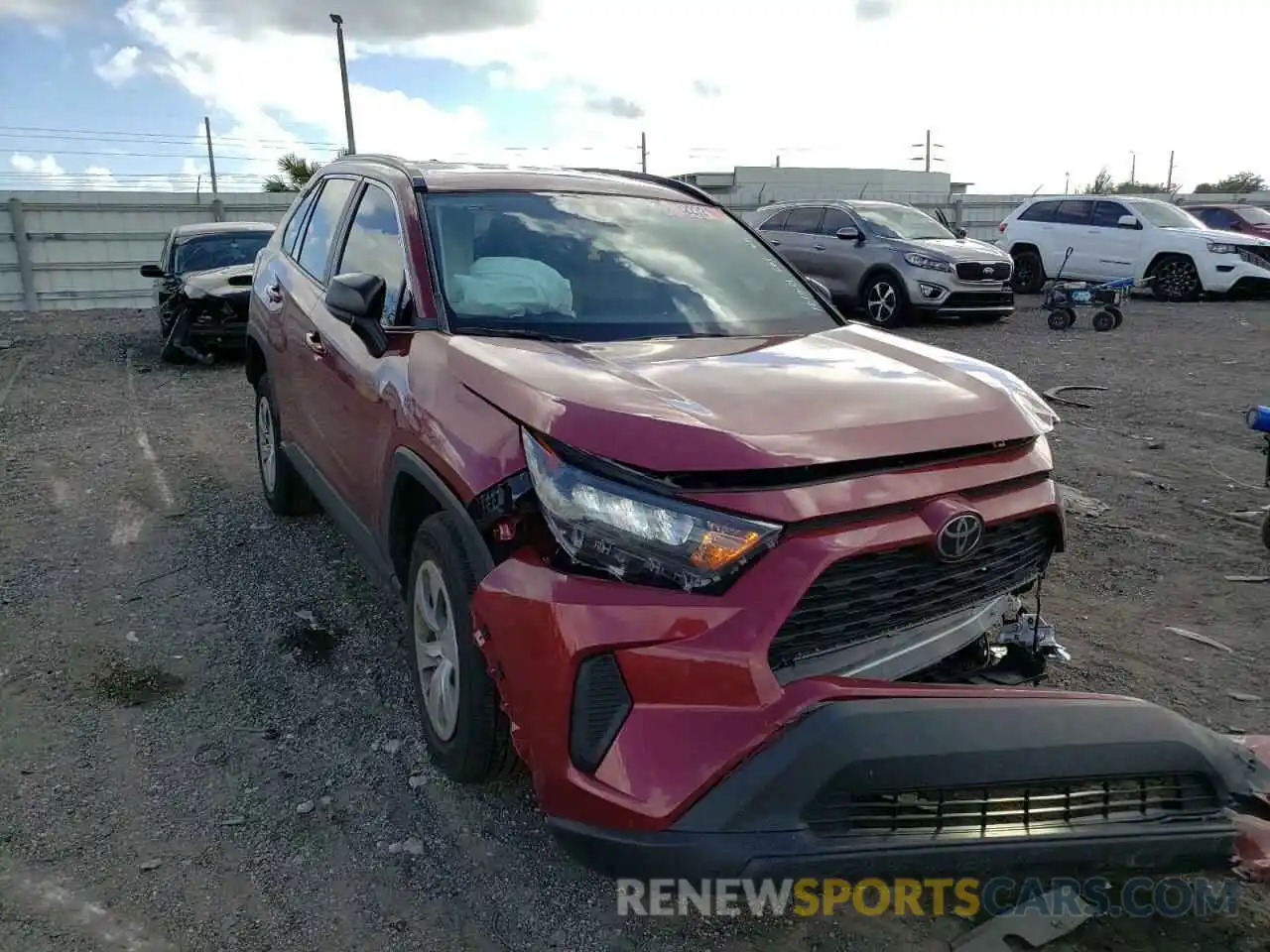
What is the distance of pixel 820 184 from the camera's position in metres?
36.9

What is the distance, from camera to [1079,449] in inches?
272

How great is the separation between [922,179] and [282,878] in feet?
144

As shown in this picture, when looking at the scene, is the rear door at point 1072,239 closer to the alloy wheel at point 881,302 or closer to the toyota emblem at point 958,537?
the alloy wheel at point 881,302

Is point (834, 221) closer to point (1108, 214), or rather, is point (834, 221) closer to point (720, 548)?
point (1108, 214)

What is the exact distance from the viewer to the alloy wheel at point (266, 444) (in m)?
5.49

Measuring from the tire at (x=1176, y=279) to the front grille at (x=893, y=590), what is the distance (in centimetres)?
1572

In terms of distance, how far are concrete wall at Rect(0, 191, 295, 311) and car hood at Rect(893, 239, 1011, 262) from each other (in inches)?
557

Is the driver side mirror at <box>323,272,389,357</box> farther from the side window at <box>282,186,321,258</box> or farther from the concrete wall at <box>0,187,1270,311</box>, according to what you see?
the concrete wall at <box>0,187,1270,311</box>

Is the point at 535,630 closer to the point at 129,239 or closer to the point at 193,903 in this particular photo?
the point at 193,903

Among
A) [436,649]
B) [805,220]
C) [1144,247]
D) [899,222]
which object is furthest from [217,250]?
[1144,247]

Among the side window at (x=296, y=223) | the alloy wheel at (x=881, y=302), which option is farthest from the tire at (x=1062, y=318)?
the side window at (x=296, y=223)

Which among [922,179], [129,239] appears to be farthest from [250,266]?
[922,179]

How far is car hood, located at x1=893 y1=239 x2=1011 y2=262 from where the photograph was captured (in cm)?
1325

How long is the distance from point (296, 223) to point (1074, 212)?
49.3 ft
